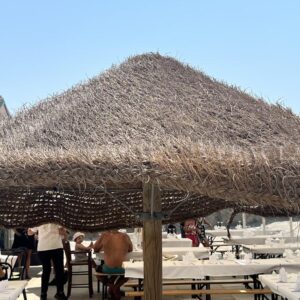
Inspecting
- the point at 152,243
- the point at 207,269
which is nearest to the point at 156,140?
the point at 152,243

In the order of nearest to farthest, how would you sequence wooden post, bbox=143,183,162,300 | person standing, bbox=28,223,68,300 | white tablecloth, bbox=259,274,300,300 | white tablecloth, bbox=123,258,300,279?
wooden post, bbox=143,183,162,300, white tablecloth, bbox=259,274,300,300, white tablecloth, bbox=123,258,300,279, person standing, bbox=28,223,68,300

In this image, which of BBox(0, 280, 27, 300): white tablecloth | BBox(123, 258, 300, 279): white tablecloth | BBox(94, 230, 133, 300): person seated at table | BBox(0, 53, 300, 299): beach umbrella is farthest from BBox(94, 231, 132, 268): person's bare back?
BBox(0, 53, 300, 299): beach umbrella

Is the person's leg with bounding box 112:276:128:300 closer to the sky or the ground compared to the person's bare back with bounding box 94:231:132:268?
closer to the ground

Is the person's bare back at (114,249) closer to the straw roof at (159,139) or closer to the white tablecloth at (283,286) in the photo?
the white tablecloth at (283,286)

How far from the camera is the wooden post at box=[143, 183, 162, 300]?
4512 mm

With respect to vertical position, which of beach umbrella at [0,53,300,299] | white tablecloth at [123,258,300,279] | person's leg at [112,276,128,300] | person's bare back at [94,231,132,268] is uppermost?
beach umbrella at [0,53,300,299]

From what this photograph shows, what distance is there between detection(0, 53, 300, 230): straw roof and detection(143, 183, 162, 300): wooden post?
0.69 metres

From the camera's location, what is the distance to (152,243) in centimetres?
453

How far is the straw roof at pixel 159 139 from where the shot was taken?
3000mm

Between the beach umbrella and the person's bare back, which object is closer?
the beach umbrella

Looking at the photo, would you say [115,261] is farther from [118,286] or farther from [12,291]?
[12,291]

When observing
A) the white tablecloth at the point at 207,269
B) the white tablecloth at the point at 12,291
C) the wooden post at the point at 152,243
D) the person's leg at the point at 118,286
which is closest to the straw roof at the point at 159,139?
the wooden post at the point at 152,243

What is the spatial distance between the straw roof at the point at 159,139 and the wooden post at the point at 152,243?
69 cm

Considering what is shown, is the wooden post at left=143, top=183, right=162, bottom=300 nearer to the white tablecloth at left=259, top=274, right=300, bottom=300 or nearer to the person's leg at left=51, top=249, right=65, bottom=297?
the white tablecloth at left=259, top=274, right=300, bottom=300
